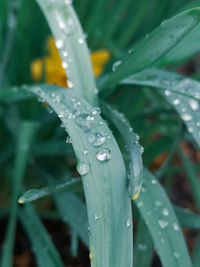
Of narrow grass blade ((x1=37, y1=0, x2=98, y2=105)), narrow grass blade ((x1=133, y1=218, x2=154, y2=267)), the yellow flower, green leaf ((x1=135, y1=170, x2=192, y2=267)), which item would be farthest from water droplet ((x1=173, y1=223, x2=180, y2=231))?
the yellow flower

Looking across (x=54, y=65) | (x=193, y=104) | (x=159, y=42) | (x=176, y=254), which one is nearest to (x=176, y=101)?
(x=193, y=104)

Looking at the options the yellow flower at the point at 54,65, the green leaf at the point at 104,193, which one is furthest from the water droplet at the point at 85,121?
the yellow flower at the point at 54,65

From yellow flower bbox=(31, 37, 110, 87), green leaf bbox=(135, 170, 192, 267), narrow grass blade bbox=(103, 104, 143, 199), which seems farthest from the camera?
yellow flower bbox=(31, 37, 110, 87)

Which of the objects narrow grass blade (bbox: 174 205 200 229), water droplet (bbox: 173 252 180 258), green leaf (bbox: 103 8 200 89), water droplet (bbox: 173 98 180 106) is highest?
green leaf (bbox: 103 8 200 89)

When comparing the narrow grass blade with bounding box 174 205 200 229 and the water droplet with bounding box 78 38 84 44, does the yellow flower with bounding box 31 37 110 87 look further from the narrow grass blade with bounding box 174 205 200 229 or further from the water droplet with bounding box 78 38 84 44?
the narrow grass blade with bounding box 174 205 200 229

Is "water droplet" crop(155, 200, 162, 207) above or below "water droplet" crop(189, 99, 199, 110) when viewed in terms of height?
below

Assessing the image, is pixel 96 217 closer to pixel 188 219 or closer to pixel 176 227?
pixel 176 227

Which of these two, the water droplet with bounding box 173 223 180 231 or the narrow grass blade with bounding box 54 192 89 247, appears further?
the narrow grass blade with bounding box 54 192 89 247

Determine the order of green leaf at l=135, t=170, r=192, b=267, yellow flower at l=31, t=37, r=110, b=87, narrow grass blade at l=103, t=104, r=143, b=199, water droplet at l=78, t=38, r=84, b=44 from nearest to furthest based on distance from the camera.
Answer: narrow grass blade at l=103, t=104, r=143, b=199
green leaf at l=135, t=170, r=192, b=267
water droplet at l=78, t=38, r=84, b=44
yellow flower at l=31, t=37, r=110, b=87
